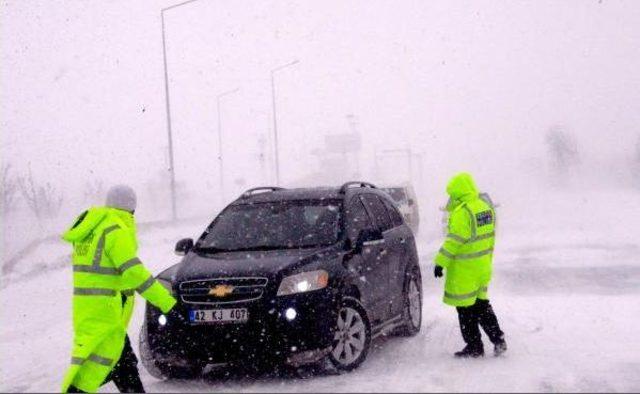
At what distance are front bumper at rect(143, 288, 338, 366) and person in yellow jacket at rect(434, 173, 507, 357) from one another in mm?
1395

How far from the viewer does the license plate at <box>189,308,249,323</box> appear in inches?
258

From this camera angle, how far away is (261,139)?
77.9m

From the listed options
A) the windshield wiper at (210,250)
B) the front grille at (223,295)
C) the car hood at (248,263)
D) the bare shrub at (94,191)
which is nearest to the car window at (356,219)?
the car hood at (248,263)

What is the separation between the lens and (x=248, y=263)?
6.95 metres

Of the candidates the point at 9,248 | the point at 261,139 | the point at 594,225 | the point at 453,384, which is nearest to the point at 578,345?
the point at 453,384

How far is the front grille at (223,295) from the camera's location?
21.7 feet

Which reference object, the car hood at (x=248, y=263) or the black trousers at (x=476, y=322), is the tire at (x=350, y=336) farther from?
the black trousers at (x=476, y=322)

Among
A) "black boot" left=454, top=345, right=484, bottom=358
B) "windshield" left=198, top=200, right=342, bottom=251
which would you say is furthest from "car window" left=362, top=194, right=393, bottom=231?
"black boot" left=454, top=345, right=484, bottom=358

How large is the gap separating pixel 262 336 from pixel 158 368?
103 cm

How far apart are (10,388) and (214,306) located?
199 centimetres

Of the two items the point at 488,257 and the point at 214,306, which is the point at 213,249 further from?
the point at 488,257

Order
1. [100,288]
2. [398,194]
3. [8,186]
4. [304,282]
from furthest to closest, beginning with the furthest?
[8,186] → [398,194] → [304,282] → [100,288]

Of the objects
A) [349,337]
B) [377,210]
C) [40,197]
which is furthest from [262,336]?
[40,197]

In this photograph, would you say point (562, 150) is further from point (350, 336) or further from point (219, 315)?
point (219, 315)
